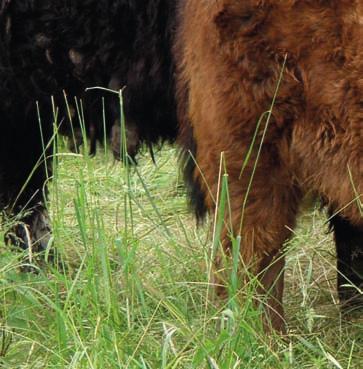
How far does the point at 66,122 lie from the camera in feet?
12.3

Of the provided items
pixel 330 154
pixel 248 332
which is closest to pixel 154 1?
pixel 330 154

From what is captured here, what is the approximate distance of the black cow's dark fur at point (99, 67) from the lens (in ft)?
11.1

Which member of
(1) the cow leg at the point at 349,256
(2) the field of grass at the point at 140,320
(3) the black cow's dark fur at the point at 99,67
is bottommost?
(1) the cow leg at the point at 349,256

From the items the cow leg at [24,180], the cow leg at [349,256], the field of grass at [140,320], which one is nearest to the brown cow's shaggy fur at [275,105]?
the field of grass at [140,320]

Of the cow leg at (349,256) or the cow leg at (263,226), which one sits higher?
the cow leg at (263,226)

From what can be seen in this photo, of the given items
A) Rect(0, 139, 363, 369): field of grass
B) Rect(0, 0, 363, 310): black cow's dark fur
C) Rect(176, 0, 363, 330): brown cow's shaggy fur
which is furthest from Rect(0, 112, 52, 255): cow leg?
Rect(176, 0, 363, 330): brown cow's shaggy fur

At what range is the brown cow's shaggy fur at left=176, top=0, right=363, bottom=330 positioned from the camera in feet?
9.18

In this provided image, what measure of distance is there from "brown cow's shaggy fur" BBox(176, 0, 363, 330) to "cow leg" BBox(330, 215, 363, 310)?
0.54m

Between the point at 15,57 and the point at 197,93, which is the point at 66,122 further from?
the point at 197,93

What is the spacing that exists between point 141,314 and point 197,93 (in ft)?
2.12

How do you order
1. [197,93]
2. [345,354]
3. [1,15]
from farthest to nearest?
[1,15], [345,354], [197,93]

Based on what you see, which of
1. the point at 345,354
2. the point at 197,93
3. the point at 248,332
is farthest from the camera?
the point at 345,354

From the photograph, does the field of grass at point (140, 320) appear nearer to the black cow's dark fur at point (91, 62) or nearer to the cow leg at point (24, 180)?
the black cow's dark fur at point (91, 62)

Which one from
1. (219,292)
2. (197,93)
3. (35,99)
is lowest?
(219,292)
